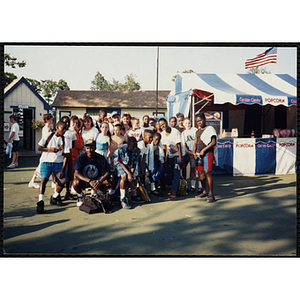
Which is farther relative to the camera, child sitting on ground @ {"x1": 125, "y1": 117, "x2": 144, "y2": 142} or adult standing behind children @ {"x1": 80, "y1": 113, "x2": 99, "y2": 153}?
child sitting on ground @ {"x1": 125, "y1": 117, "x2": 144, "y2": 142}

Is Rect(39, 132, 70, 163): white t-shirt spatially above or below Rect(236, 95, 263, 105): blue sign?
below

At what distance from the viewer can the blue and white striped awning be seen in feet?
29.9

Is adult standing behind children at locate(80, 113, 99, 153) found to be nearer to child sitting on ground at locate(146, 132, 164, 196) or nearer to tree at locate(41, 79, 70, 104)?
child sitting on ground at locate(146, 132, 164, 196)

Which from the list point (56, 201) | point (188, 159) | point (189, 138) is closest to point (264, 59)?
point (189, 138)

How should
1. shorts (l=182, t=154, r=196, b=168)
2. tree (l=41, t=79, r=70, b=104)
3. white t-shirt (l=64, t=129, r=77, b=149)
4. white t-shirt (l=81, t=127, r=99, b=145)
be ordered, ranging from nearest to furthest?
white t-shirt (l=64, t=129, r=77, b=149), white t-shirt (l=81, t=127, r=99, b=145), shorts (l=182, t=154, r=196, b=168), tree (l=41, t=79, r=70, b=104)

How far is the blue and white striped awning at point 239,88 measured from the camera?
9.13 meters

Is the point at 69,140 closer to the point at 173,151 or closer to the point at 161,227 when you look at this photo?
the point at 173,151

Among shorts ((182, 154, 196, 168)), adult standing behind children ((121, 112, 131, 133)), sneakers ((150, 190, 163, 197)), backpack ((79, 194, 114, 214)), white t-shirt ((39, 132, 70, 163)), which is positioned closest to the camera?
backpack ((79, 194, 114, 214))

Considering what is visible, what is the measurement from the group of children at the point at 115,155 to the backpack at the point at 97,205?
198mm

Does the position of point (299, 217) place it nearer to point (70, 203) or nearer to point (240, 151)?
point (70, 203)

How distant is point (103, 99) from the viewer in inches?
709

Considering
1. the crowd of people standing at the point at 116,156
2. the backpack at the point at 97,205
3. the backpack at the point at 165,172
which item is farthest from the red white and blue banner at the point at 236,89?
the backpack at the point at 97,205

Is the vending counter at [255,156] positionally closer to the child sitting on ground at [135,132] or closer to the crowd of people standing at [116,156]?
the crowd of people standing at [116,156]

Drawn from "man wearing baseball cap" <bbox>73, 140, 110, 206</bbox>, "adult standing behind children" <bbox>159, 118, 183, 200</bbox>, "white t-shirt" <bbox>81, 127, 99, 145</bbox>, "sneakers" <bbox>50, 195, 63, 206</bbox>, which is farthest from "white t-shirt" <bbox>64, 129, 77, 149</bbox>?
"adult standing behind children" <bbox>159, 118, 183, 200</bbox>
